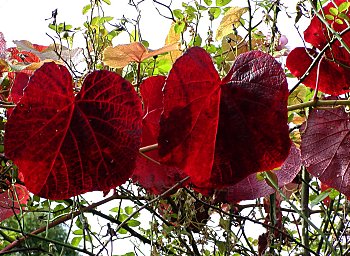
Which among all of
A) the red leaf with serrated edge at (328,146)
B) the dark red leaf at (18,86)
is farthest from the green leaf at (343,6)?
the dark red leaf at (18,86)

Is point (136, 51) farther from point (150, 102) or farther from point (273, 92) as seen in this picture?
point (273, 92)

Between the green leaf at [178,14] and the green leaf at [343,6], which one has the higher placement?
the green leaf at [178,14]

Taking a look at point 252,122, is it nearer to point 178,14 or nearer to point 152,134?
point 152,134

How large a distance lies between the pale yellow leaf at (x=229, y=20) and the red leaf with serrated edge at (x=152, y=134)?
0.41 meters

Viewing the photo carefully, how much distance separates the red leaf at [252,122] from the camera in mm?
481

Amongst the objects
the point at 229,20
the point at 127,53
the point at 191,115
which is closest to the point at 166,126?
the point at 191,115

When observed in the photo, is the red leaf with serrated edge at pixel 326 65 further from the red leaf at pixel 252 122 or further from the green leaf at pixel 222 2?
the green leaf at pixel 222 2

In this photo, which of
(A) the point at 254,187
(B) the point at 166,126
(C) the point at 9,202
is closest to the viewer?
(B) the point at 166,126

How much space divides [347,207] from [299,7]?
1.55ft

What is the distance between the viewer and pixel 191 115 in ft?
1.58

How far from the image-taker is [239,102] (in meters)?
0.49

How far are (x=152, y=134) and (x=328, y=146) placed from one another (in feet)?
0.69

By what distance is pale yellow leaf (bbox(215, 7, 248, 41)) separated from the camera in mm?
963

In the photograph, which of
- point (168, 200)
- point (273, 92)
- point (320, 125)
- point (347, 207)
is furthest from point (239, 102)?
point (347, 207)
